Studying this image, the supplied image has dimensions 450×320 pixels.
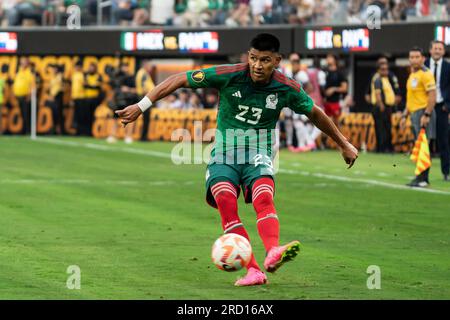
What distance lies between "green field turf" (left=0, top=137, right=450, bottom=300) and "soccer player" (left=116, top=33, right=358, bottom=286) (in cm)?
60

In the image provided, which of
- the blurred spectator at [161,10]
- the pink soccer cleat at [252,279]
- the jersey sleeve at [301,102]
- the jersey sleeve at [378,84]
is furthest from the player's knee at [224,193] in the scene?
the blurred spectator at [161,10]

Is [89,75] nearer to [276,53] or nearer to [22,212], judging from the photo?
[22,212]

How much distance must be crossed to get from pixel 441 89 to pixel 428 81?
1147mm

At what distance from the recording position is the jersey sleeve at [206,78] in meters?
11.1

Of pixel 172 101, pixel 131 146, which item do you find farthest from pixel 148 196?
pixel 172 101

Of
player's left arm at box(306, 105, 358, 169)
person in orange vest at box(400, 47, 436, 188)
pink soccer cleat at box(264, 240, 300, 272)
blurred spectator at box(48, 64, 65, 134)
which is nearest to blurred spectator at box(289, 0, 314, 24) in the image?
blurred spectator at box(48, 64, 65, 134)

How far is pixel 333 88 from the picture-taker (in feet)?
103

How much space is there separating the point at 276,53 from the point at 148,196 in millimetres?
9061

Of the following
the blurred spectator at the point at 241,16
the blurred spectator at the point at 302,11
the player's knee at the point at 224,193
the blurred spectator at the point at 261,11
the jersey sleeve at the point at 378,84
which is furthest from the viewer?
the blurred spectator at the point at 241,16

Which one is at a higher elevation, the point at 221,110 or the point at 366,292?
the point at 221,110

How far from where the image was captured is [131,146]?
110ft

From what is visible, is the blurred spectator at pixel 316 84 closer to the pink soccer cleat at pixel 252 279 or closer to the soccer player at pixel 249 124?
the soccer player at pixel 249 124

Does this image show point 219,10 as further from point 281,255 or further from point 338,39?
point 281,255

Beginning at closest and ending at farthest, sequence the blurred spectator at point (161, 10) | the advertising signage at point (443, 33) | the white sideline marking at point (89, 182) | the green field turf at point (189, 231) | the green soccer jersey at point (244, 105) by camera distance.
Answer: the green field turf at point (189, 231), the green soccer jersey at point (244, 105), the white sideline marking at point (89, 182), the advertising signage at point (443, 33), the blurred spectator at point (161, 10)
